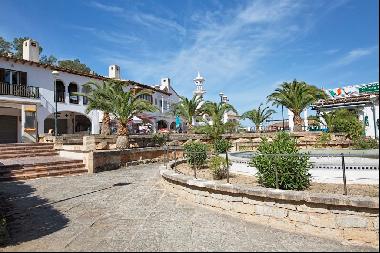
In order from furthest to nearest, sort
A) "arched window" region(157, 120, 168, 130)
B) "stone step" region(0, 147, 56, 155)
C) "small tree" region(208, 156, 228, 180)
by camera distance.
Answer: "arched window" region(157, 120, 168, 130), "stone step" region(0, 147, 56, 155), "small tree" region(208, 156, 228, 180)

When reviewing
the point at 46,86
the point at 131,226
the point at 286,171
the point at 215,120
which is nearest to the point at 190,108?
the point at 215,120

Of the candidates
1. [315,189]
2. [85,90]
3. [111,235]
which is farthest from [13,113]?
[315,189]

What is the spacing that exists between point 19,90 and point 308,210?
23.0 m

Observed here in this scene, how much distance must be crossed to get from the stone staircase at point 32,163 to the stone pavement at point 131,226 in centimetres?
334

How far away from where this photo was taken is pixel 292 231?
591 cm

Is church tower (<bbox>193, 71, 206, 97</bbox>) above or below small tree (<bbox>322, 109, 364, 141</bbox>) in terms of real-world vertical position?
above

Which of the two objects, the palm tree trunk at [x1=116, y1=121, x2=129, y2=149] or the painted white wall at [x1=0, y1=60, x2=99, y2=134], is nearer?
the palm tree trunk at [x1=116, y1=121, x2=129, y2=149]

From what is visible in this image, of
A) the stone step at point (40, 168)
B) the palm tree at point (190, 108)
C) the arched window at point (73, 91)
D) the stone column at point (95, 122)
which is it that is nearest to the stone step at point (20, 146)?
the stone step at point (40, 168)

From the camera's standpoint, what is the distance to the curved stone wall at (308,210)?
5273mm

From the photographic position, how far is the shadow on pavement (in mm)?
5874

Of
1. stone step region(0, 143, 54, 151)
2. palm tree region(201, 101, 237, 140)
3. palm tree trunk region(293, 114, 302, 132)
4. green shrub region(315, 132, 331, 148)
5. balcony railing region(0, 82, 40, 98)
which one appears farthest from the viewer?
palm tree trunk region(293, 114, 302, 132)

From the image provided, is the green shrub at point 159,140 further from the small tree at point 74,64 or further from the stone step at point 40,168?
the small tree at point 74,64

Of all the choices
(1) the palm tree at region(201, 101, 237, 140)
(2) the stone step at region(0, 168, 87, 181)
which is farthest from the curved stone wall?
(1) the palm tree at region(201, 101, 237, 140)

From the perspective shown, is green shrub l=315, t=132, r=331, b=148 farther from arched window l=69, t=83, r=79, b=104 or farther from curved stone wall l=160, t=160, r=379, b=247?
arched window l=69, t=83, r=79, b=104
